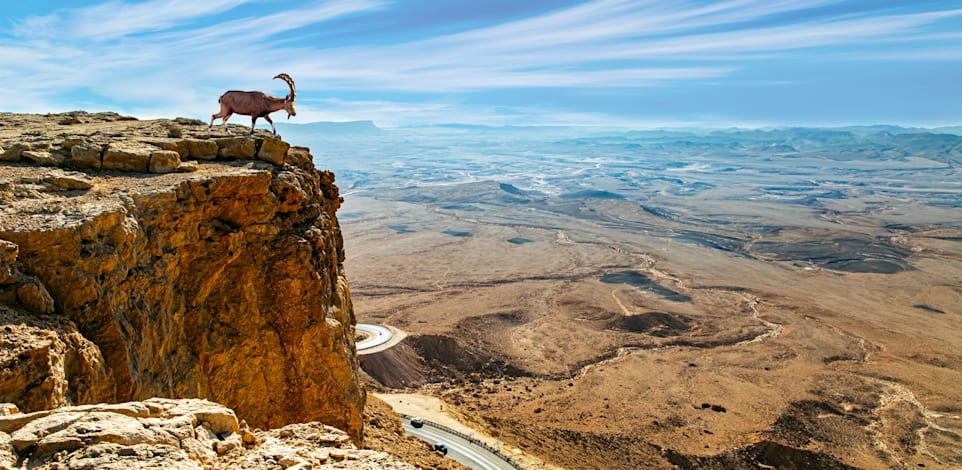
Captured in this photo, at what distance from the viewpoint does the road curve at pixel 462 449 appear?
90.5ft

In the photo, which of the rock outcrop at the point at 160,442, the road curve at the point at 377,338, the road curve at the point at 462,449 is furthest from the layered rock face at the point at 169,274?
the road curve at the point at 377,338

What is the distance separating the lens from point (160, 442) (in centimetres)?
611

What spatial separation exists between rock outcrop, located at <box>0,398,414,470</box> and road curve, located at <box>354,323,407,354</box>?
41562 mm

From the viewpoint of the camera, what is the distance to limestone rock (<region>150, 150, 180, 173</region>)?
13234 millimetres

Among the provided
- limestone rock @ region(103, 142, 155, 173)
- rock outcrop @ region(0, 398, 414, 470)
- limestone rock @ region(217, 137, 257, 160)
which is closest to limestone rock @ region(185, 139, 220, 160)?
limestone rock @ region(217, 137, 257, 160)

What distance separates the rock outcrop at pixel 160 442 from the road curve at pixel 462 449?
21.4 m

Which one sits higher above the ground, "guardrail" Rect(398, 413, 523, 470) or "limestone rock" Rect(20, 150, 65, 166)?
"limestone rock" Rect(20, 150, 65, 166)

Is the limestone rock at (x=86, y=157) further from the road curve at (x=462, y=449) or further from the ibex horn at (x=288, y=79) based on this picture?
the road curve at (x=462, y=449)

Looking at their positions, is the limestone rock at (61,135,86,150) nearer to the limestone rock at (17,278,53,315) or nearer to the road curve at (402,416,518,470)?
the limestone rock at (17,278,53,315)

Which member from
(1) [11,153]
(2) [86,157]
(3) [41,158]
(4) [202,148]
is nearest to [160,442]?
(2) [86,157]

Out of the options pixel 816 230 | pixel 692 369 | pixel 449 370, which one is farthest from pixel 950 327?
pixel 816 230

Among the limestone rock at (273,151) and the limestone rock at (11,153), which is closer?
the limestone rock at (11,153)

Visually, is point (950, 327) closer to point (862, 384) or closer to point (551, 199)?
point (862, 384)

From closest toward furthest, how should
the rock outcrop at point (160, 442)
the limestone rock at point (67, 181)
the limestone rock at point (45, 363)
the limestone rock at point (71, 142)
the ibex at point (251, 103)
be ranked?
the rock outcrop at point (160, 442) → the limestone rock at point (45, 363) → the limestone rock at point (67, 181) → the limestone rock at point (71, 142) → the ibex at point (251, 103)
